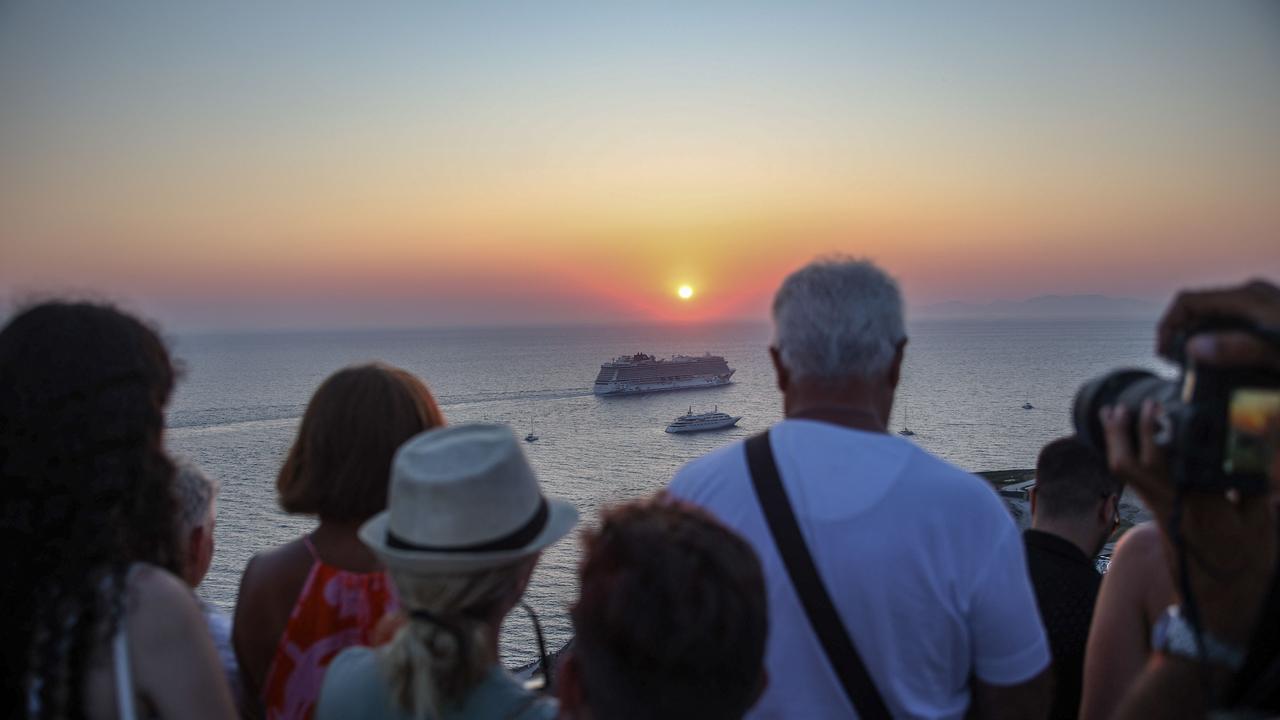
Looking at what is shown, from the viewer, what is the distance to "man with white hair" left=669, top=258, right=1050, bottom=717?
1.62 m

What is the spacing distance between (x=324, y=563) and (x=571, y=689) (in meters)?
1.09

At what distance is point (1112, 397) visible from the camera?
1.41m

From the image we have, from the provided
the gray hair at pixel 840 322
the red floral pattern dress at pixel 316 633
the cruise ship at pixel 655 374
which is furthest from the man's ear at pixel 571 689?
the cruise ship at pixel 655 374

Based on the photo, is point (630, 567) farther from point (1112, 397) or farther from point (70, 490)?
point (70, 490)

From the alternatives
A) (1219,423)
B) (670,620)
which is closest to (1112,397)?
(1219,423)

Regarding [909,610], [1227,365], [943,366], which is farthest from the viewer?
[943,366]

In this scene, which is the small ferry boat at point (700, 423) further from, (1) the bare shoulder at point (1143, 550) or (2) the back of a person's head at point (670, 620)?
(2) the back of a person's head at point (670, 620)

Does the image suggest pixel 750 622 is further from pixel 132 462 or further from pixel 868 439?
pixel 132 462

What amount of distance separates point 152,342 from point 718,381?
283 feet

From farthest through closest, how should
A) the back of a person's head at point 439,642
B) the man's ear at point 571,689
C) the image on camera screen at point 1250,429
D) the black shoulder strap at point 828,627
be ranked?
1. the black shoulder strap at point 828,627
2. the back of a person's head at point 439,642
3. the man's ear at point 571,689
4. the image on camera screen at point 1250,429

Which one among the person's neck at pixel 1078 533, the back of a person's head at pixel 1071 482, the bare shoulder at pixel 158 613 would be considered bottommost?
the person's neck at pixel 1078 533

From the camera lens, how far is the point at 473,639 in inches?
54.2

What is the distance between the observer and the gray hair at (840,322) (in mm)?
1873

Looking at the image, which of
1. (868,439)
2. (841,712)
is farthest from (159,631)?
(868,439)
